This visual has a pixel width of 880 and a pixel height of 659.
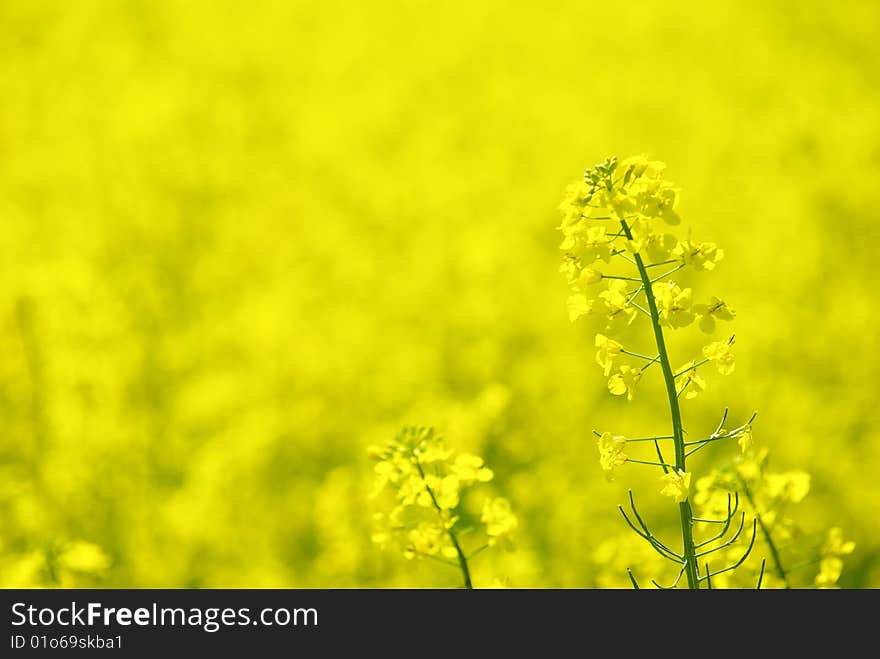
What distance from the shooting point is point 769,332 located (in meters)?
Answer: 4.06

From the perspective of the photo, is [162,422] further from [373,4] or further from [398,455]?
[373,4]

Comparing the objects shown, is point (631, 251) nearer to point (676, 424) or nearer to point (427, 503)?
point (676, 424)

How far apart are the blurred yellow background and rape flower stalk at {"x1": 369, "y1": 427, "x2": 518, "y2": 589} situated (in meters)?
0.30

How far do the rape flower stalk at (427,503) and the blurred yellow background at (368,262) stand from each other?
30 cm

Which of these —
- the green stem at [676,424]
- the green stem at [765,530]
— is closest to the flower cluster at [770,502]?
the green stem at [765,530]

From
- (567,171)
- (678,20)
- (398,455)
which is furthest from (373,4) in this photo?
(398,455)

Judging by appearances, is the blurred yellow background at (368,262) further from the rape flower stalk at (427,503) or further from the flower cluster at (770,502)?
the flower cluster at (770,502)

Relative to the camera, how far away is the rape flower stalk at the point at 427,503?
5.38ft

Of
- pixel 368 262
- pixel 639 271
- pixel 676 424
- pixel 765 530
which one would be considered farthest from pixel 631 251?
pixel 368 262

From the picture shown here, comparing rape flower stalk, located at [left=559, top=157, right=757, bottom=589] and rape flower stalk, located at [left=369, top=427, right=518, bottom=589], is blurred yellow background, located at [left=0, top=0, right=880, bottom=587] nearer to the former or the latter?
rape flower stalk, located at [left=369, top=427, right=518, bottom=589]

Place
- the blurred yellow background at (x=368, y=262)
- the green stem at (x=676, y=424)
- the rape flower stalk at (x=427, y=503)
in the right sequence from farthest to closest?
the blurred yellow background at (x=368, y=262) < the rape flower stalk at (x=427, y=503) < the green stem at (x=676, y=424)

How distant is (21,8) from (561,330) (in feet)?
21.3

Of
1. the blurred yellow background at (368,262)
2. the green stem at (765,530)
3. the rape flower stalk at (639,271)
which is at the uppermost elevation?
the blurred yellow background at (368,262)

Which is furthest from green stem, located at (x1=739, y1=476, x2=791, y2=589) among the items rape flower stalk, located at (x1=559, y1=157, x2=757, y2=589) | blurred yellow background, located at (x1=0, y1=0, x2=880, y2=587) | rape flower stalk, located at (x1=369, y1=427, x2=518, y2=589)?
blurred yellow background, located at (x1=0, y1=0, x2=880, y2=587)
